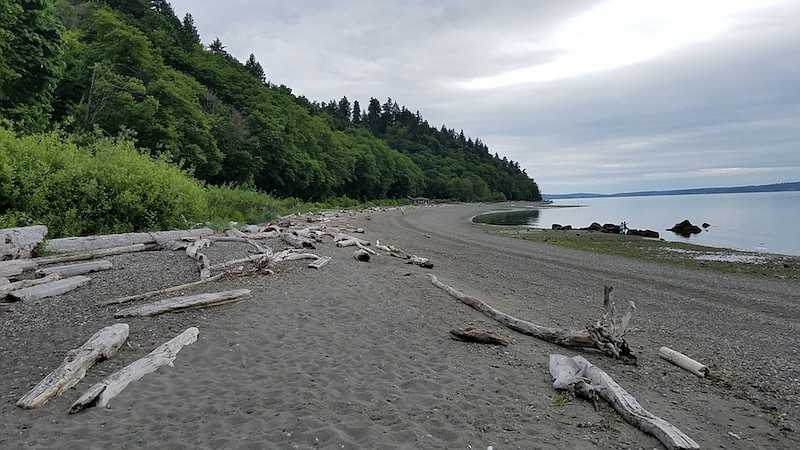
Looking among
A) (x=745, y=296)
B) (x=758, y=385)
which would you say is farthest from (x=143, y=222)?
(x=745, y=296)

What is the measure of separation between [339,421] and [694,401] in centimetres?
463

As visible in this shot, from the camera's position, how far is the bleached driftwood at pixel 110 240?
36.5 ft

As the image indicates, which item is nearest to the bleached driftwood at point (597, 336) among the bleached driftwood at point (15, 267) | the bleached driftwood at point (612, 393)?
the bleached driftwood at point (612, 393)

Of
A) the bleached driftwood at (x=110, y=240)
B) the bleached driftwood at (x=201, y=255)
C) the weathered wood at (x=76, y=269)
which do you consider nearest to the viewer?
the weathered wood at (x=76, y=269)

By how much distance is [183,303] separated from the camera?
7.57 meters

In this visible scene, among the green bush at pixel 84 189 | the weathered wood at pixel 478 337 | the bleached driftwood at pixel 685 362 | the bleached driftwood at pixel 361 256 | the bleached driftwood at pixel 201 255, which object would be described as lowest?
the bleached driftwood at pixel 685 362

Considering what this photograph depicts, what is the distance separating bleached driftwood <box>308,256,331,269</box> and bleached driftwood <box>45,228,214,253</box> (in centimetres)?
473

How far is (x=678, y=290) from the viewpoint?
14820 mm

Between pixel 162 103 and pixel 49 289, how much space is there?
25.0m

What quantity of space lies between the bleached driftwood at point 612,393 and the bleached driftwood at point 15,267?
9710 millimetres

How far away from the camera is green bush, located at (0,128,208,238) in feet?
39.8

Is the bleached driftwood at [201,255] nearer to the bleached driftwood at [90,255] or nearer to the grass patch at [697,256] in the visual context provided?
the bleached driftwood at [90,255]

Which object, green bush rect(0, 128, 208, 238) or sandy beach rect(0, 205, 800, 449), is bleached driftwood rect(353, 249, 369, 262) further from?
green bush rect(0, 128, 208, 238)

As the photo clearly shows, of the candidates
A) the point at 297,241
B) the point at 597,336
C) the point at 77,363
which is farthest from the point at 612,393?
the point at 297,241
